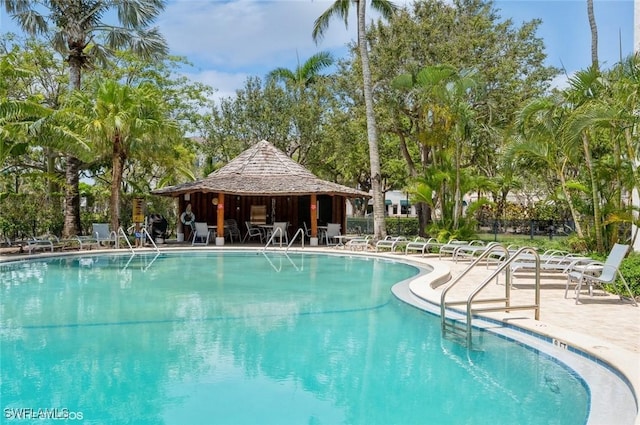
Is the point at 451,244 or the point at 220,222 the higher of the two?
the point at 220,222

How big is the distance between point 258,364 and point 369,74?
1641 centimetres

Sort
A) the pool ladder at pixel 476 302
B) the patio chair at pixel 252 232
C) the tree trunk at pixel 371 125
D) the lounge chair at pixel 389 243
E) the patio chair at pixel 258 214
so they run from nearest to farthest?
the pool ladder at pixel 476 302, the lounge chair at pixel 389 243, the tree trunk at pixel 371 125, the patio chair at pixel 252 232, the patio chair at pixel 258 214

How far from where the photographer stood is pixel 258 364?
5.98 m

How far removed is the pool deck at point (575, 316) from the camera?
5.36 meters

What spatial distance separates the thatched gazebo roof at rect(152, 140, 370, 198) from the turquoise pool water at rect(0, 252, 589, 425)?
1126 centimetres

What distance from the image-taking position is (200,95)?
31766 millimetres

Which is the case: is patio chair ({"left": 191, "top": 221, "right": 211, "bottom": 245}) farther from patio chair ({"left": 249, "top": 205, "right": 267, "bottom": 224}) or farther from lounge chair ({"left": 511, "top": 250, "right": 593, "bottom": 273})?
lounge chair ({"left": 511, "top": 250, "right": 593, "bottom": 273})

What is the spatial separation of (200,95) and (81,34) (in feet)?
36.8

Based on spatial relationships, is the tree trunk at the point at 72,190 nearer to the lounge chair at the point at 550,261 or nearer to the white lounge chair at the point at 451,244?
the white lounge chair at the point at 451,244

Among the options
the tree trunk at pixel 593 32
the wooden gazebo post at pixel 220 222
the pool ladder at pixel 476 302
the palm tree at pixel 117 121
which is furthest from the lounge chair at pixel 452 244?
the palm tree at pixel 117 121

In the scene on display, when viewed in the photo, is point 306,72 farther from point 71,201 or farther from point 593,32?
point 593,32

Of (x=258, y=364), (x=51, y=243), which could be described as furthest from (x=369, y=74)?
(x=258, y=364)

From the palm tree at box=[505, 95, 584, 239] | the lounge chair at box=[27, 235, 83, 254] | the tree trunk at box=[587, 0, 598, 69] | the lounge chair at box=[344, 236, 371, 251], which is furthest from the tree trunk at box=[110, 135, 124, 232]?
the tree trunk at box=[587, 0, 598, 69]

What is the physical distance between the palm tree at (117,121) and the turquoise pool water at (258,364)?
9.46 meters
